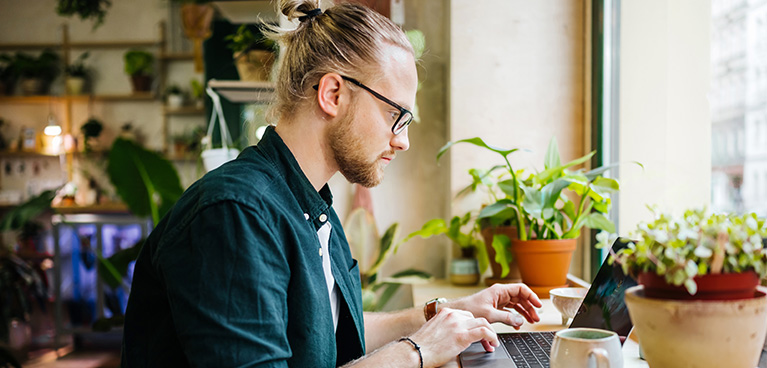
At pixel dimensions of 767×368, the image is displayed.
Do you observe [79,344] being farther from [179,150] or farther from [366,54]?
[366,54]

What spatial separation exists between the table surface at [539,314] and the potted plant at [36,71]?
4.99m

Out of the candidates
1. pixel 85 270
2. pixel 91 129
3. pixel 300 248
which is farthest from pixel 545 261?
pixel 91 129

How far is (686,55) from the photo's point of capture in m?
1.59

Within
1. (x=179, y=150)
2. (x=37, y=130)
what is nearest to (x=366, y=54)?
(x=179, y=150)

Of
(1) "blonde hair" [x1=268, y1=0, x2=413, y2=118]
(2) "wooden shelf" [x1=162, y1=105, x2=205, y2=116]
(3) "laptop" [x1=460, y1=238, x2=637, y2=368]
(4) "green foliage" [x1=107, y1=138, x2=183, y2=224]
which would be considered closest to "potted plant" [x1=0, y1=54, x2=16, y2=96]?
(2) "wooden shelf" [x1=162, y1=105, x2=205, y2=116]

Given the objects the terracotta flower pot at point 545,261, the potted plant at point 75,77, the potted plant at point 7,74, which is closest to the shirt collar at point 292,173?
the terracotta flower pot at point 545,261

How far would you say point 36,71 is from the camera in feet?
18.7

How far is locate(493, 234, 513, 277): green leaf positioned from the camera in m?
1.88

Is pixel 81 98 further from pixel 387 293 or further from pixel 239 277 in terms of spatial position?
pixel 239 277

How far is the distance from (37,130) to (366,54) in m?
5.90

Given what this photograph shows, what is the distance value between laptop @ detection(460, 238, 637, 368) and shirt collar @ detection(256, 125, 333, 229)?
40 centimetres

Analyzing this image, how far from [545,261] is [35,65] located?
554 centimetres

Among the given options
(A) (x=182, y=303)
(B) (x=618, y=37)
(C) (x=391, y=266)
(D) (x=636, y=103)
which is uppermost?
(B) (x=618, y=37)

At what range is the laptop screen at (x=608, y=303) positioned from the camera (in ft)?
3.43
